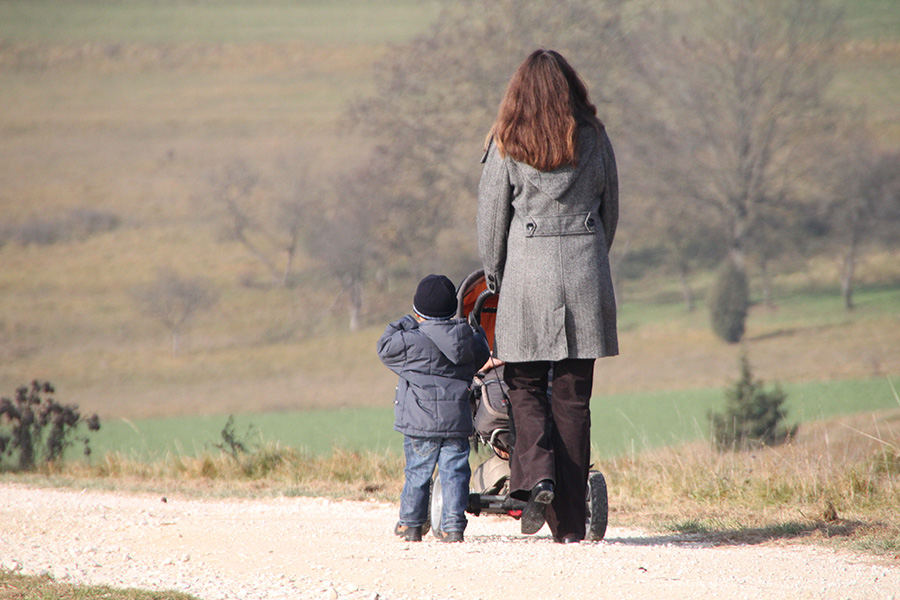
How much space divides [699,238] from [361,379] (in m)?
16.0

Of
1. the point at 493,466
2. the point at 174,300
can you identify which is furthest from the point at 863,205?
the point at 493,466

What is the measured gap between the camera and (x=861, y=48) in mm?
46719

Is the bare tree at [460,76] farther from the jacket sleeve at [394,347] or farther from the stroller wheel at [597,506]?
the stroller wheel at [597,506]

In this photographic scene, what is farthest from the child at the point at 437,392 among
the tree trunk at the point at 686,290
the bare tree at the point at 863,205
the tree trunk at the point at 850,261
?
the bare tree at the point at 863,205

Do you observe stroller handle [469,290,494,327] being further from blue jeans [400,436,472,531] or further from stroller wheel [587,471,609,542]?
stroller wheel [587,471,609,542]

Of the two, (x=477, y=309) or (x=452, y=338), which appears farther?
(x=477, y=309)

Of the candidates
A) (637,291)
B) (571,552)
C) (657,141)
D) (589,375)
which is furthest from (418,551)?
(637,291)

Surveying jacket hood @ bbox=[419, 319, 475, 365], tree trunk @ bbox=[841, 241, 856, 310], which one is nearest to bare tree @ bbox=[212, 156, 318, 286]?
tree trunk @ bbox=[841, 241, 856, 310]

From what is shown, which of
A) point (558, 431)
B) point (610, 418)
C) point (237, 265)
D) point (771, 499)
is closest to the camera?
point (558, 431)

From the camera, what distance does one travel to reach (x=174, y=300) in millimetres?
42438

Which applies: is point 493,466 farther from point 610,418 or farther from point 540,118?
point 610,418

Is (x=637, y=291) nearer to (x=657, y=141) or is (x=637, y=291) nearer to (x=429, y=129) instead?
(x=657, y=141)

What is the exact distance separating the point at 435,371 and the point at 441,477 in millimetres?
519

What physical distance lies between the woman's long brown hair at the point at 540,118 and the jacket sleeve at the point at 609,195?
0.18 m
